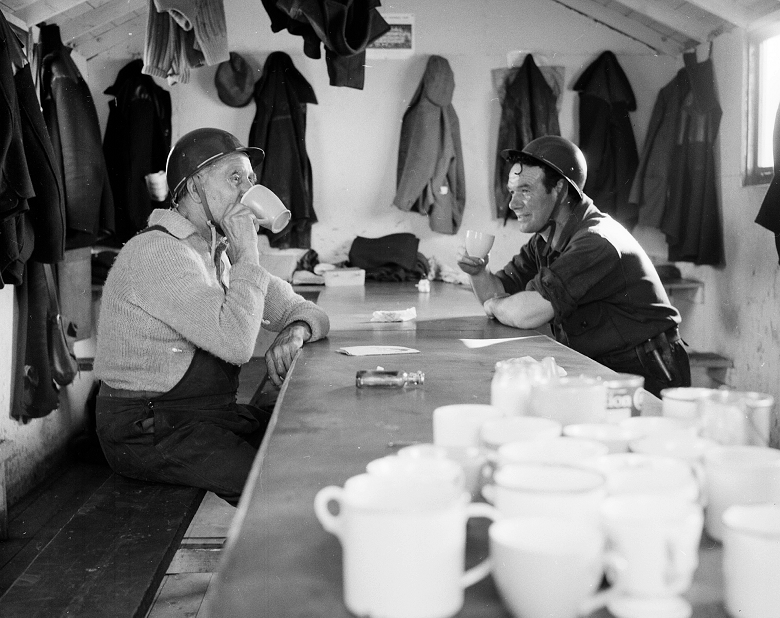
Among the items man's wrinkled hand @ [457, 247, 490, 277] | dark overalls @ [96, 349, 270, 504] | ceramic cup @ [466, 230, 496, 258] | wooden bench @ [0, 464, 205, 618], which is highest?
ceramic cup @ [466, 230, 496, 258]

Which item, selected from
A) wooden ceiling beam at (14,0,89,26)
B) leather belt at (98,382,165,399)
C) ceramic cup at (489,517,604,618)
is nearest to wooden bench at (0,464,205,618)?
leather belt at (98,382,165,399)

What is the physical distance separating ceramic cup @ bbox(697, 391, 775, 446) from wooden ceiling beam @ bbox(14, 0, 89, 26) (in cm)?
444

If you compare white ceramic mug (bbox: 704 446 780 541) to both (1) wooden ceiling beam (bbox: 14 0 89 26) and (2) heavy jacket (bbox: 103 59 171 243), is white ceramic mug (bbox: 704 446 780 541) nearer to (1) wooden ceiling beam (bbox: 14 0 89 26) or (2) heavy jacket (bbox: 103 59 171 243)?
(1) wooden ceiling beam (bbox: 14 0 89 26)

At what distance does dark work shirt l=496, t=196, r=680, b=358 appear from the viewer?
10.8ft

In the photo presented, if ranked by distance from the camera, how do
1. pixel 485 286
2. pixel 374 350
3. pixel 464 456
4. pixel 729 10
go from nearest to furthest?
1. pixel 464 456
2. pixel 374 350
3. pixel 485 286
4. pixel 729 10

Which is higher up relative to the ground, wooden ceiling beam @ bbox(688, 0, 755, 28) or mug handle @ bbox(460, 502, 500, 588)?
wooden ceiling beam @ bbox(688, 0, 755, 28)

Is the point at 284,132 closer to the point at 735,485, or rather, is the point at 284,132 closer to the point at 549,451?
the point at 549,451

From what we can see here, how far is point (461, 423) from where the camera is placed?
1293 mm

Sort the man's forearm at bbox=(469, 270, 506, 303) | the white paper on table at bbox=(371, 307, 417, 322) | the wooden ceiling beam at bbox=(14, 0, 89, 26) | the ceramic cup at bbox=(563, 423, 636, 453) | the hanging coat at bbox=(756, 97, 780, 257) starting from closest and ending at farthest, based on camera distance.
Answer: the ceramic cup at bbox=(563, 423, 636, 453) < the white paper on table at bbox=(371, 307, 417, 322) < the man's forearm at bbox=(469, 270, 506, 303) < the hanging coat at bbox=(756, 97, 780, 257) < the wooden ceiling beam at bbox=(14, 0, 89, 26)

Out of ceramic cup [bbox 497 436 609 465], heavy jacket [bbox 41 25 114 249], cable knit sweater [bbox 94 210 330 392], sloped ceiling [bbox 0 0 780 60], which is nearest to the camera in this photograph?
ceramic cup [bbox 497 436 609 465]

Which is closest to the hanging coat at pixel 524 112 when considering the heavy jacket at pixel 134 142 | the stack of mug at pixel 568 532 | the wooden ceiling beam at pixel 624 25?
the wooden ceiling beam at pixel 624 25

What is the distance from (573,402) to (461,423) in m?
0.20

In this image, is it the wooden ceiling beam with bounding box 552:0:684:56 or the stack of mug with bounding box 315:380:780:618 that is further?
the wooden ceiling beam with bounding box 552:0:684:56

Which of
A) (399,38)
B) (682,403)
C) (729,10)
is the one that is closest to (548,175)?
(729,10)
